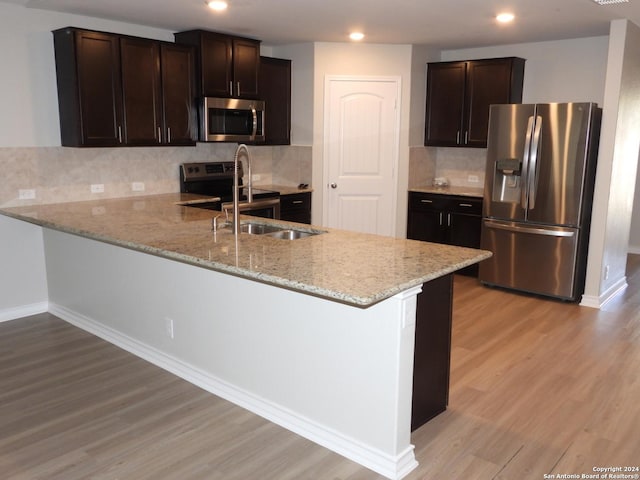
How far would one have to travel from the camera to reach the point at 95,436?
2832mm

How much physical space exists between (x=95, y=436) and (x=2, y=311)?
220cm

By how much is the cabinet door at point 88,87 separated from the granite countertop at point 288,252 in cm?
71

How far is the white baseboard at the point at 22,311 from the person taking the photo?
4.50 m

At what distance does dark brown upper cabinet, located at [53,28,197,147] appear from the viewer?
4340 mm

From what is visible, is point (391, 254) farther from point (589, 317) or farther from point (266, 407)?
point (589, 317)

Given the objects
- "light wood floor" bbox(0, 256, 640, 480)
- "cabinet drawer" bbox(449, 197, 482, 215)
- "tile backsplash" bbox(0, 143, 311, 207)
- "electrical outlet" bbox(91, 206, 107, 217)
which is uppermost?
"tile backsplash" bbox(0, 143, 311, 207)

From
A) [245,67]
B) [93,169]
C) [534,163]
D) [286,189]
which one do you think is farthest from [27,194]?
[534,163]

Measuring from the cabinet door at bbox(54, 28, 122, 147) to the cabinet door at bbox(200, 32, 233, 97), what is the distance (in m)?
0.81

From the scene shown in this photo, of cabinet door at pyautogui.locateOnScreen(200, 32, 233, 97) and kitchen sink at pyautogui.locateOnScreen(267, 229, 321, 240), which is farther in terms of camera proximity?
cabinet door at pyautogui.locateOnScreen(200, 32, 233, 97)

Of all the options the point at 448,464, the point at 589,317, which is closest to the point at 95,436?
the point at 448,464

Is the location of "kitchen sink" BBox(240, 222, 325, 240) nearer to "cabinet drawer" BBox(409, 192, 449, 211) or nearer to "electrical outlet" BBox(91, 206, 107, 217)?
"electrical outlet" BBox(91, 206, 107, 217)

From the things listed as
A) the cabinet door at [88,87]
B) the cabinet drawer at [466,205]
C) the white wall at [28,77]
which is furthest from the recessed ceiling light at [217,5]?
the cabinet drawer at [466,205]

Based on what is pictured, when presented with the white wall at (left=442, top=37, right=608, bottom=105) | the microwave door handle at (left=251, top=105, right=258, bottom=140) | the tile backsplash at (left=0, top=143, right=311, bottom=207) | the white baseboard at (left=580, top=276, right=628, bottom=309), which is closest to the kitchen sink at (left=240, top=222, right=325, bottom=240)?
the tile backsplash at (left=0, top=143, right=311, bottom=207)

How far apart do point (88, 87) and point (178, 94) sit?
0.80m
